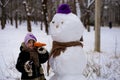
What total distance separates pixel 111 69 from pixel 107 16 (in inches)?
2404

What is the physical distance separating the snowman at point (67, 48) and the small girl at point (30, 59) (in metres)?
0.19

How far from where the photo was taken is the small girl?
451cm

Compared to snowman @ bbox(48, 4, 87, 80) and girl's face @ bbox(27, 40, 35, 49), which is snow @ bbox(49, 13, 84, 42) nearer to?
snowman @ bbox(48, 4, 87, 80)

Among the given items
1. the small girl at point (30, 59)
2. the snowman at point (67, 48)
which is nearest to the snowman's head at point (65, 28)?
the snowman at point (67, 48)

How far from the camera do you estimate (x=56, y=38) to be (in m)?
4.60

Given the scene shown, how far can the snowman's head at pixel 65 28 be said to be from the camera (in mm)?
4527

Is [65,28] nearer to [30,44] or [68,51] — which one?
[68,51]

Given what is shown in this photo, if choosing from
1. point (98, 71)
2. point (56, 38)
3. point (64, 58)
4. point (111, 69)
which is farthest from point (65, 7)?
point (111, 69)

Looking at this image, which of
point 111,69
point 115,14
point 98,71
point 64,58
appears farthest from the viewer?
point 115,14

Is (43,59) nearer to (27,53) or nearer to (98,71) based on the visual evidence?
(27,53)

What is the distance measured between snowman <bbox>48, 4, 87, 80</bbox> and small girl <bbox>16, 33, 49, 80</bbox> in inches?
7.4

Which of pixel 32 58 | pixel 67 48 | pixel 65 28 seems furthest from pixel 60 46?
pixel 32 58

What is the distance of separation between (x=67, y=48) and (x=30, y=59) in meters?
0.58

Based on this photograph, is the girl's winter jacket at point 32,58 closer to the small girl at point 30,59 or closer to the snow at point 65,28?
the small girl at point 30,59
